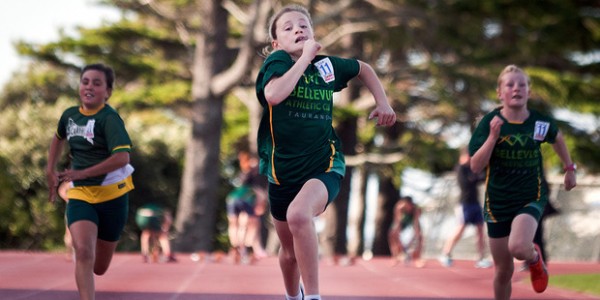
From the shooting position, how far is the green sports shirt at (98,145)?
7191mm

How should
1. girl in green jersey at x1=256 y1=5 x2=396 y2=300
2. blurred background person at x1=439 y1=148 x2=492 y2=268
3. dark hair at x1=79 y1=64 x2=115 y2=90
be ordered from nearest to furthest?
girl in green jersey at x1=256 y1=5 x2=396 y2=300, dark hair at x1=79 y1=64 x2=115 y2=90, blurred background person at x1=439 y1=148 x2=492 y2=268

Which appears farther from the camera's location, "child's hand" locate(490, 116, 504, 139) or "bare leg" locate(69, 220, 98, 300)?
"child's hand" locate(490, 116, 504, 139)

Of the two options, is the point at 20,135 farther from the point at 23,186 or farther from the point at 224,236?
the point at 224,236

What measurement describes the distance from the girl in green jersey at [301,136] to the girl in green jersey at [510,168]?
58.8 inches

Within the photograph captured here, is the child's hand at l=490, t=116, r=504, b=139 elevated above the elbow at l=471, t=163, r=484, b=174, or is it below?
above

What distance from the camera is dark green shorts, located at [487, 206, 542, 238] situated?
25.5 feet

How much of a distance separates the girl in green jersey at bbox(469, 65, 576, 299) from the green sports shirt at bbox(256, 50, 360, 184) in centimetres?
162

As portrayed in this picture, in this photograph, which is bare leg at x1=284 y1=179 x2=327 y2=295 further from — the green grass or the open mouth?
the green grass

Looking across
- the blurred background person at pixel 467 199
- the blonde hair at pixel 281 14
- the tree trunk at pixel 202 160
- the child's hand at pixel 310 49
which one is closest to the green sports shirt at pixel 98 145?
the blonde hair at pixel 281 14

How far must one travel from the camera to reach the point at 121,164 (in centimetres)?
712

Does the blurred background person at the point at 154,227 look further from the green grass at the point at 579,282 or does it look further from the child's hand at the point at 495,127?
the child's hand at the point at 495,127

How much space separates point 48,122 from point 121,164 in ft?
66.9

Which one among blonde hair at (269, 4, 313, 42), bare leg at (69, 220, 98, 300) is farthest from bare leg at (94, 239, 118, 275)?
blonde hair at (269, 4, 313, 42)

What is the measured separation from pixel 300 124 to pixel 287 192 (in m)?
0.41
